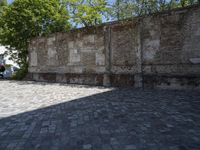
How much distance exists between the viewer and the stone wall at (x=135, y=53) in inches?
374

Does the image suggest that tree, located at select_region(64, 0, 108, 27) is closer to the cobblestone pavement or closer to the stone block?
the stone block

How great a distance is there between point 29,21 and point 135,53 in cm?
1046

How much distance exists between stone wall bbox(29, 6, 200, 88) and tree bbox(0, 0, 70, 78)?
2.55 m

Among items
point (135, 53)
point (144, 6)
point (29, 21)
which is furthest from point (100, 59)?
point (29, 21)

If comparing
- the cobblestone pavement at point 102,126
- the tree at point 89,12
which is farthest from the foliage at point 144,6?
the cobblestone pavement at point 102,126

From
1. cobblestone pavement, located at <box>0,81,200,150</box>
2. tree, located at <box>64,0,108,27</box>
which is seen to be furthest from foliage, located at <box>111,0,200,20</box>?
cobblestone pavement, located at <box>0,81,200,150</box>

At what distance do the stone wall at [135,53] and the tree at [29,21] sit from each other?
2.55 metres

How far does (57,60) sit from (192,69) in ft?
30.7

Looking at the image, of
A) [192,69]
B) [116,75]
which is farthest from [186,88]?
[116,75]

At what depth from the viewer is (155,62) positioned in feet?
34.4

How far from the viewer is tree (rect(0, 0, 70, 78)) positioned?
699 inches

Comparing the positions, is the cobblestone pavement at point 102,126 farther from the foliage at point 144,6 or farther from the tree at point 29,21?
the tree at point 29,21

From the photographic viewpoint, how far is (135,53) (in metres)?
11.2

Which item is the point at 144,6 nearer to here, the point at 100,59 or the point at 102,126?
the point at 100,59
